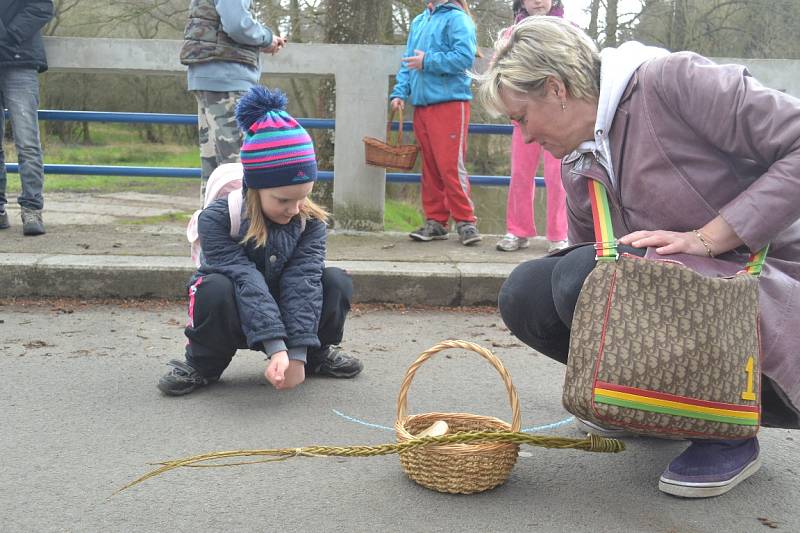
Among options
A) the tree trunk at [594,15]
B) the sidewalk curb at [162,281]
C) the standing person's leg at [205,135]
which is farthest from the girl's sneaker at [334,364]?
the tree trunk at [594,15]

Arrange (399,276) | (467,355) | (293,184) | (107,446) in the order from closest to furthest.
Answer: (107,446) < (293,184) < (467,355) < (399,276)

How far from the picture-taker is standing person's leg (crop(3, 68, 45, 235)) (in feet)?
18.9

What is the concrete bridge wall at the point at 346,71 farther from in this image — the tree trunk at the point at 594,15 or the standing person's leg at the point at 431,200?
the tree trunk at the point at 594,15

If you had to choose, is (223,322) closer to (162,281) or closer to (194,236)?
(194,236)

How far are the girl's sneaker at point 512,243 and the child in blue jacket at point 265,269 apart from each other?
2307 mm

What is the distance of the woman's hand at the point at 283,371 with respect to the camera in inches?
118

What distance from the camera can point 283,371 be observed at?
9.94 feet

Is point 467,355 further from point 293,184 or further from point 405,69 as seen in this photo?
point 405,69

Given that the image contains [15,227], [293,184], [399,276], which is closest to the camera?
[293,184]

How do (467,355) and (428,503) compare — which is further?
(467,355)

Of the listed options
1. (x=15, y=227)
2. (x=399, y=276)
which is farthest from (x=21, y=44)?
(x=399, y=276)

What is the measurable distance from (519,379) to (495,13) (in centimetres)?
951

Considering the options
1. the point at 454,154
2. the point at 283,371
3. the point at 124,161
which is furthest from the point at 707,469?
the point at 124,161

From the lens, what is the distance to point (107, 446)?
2.96 m
